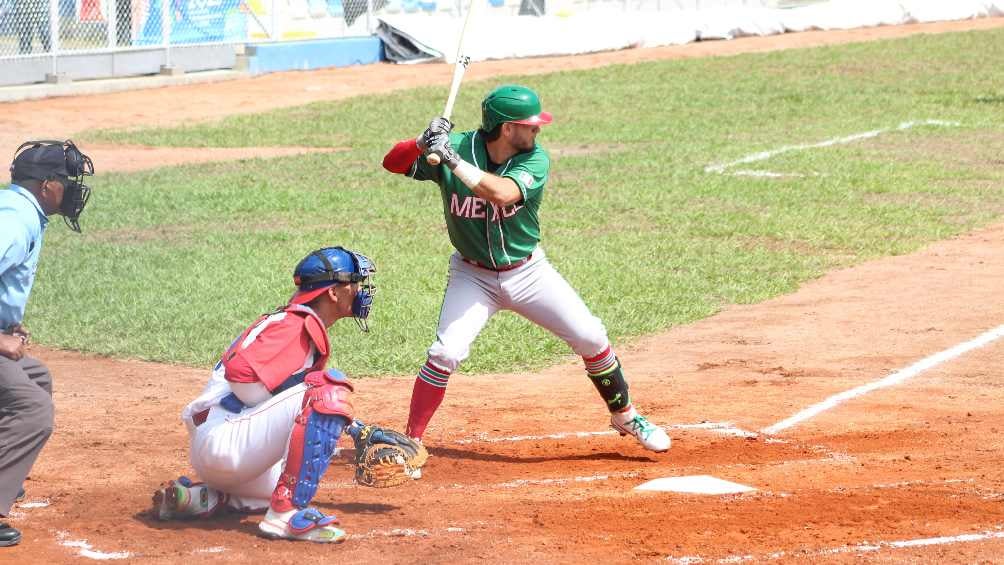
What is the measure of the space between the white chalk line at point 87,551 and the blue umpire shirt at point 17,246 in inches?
38.0

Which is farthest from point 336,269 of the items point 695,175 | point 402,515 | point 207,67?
point 207,67

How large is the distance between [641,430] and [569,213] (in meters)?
7.71

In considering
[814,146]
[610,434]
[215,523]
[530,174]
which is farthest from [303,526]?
[814,146]

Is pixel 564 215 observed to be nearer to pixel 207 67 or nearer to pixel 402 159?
pixel 402 159

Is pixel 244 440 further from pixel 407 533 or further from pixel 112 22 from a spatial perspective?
pixel 112 22

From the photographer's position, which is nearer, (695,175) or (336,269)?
(336,269)

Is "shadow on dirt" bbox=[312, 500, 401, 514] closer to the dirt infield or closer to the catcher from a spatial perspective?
the dirt infield

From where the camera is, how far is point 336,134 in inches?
813

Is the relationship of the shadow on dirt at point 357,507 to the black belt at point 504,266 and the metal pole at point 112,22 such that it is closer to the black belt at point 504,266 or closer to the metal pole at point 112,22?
the black belt at point 504,266

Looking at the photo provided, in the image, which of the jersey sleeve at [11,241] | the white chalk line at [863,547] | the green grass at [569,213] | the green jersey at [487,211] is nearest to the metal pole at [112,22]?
the green grass at [569,213]

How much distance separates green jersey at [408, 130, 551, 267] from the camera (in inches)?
264

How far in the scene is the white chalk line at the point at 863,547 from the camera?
5367 mm

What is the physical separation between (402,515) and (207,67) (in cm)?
2212

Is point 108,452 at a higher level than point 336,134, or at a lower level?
higher
